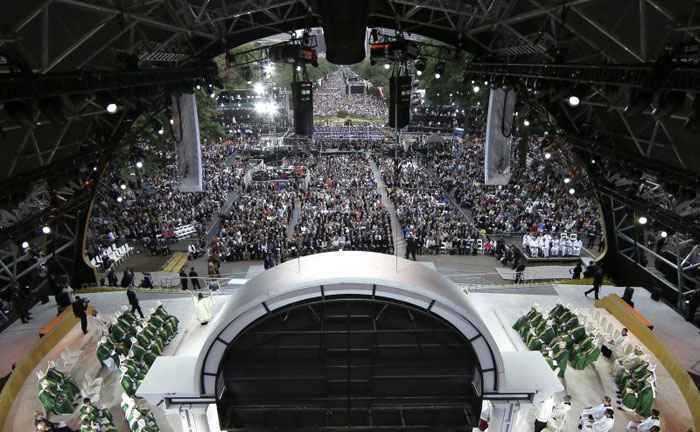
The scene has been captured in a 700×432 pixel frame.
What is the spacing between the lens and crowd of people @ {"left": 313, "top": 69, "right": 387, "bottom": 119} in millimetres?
53069

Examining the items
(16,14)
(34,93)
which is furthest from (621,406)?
(16,14)

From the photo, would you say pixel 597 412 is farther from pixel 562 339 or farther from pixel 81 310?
pixel 81 310

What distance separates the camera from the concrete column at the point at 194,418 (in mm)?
5652

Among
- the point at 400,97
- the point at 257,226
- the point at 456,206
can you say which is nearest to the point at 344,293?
the point at 400,97

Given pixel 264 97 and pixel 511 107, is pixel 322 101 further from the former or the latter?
pixel 511 107

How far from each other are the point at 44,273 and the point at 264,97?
35510 mm

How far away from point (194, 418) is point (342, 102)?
62667 millimetres

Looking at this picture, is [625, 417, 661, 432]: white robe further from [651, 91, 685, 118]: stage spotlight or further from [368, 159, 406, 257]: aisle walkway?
[368, 159, 406, 257]: aisle walkway

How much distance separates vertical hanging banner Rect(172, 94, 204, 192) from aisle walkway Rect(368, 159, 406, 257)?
6.92 metres

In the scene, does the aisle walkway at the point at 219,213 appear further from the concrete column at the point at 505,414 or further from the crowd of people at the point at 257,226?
the concrete column at the point at 505,414

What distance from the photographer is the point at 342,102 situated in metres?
65.4

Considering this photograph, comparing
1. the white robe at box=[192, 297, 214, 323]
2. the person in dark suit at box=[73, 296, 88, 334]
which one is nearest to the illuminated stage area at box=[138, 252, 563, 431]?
the white robe at box=[192, 297, 214, 323]

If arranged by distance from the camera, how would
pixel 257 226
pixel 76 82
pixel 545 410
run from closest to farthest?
pixel 76 82 < pixel 545 410 < pixel 257 226

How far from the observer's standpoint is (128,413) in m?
7.96
